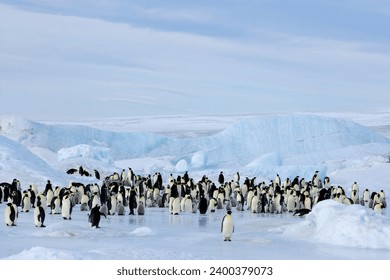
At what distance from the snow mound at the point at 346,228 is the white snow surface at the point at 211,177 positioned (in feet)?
0.07

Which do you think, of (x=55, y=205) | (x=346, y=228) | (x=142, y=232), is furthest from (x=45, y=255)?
(x=55, y=205)

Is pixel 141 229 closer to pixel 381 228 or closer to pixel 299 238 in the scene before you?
pixel 299 238

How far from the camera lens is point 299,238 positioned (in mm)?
14766

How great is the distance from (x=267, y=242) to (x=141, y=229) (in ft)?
8.64

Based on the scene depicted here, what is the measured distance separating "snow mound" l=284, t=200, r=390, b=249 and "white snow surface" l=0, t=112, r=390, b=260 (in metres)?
0.02

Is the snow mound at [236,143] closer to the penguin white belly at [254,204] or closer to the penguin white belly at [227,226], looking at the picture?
the penguin white belly at [254,204]

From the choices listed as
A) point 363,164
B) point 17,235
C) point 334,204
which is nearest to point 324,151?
point 363,164

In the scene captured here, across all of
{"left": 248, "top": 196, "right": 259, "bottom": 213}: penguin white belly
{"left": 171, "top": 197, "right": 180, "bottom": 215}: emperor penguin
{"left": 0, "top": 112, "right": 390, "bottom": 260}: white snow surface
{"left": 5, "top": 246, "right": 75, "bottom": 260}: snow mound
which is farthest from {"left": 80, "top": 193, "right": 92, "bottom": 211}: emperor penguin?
{"left": 5, "top": 246, "right": 75, "bottom": 260}: snow mound

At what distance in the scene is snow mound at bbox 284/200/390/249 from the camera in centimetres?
1369

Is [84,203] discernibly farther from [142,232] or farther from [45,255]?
[45,255]

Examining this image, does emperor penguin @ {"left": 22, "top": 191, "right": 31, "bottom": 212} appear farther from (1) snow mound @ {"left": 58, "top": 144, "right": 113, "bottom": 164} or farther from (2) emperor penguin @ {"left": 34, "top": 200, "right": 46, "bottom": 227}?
(1) snow mound @ {"left": 58, "top": 144, "right": 113, "bottom": 164}

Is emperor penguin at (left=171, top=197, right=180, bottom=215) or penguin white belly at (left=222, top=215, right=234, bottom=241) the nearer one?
penguin white belly at (left=222, top=215, right=234, bottom=241)

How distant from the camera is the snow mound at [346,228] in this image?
13.7 meters
